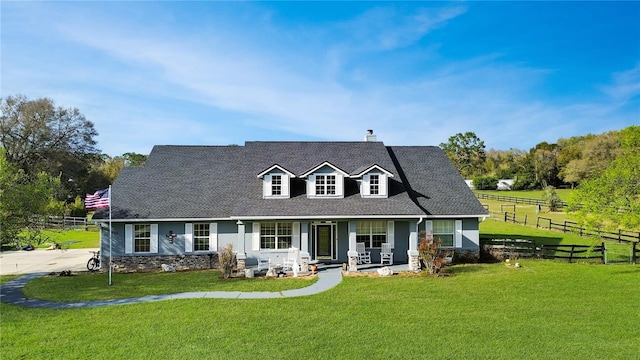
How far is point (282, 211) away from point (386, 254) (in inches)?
229

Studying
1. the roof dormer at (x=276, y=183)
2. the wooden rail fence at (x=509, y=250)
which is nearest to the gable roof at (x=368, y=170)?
the roof dormer at (x=276, y=183)

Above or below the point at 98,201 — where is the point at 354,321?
below

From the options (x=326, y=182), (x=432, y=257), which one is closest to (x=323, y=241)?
(x=326, y=182)

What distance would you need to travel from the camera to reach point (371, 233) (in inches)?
864

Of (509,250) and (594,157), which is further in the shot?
(594,157)

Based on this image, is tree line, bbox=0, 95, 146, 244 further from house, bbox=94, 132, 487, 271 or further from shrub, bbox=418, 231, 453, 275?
shrub, bbox=418, 231, 453, 275

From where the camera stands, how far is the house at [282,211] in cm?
2062

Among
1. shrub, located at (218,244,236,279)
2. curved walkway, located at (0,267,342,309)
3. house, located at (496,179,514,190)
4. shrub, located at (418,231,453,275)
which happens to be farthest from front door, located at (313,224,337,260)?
house, located at (496,179,514,190)

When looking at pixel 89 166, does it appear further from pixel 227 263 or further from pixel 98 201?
pixel 227 263

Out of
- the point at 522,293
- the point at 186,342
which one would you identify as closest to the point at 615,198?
the point at 522,293

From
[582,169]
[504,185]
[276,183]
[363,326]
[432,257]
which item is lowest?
[363,326]

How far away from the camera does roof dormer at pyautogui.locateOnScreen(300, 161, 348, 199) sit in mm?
22109

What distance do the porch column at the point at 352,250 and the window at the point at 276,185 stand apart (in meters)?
4.45

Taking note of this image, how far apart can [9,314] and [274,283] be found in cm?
921
